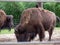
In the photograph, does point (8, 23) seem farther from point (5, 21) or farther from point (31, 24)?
point (31, 24)

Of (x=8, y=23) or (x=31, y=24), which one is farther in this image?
(x=8, y=23)

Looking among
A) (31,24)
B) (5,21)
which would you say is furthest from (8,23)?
(31,24)

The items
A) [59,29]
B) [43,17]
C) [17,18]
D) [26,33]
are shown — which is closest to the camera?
[26,33]

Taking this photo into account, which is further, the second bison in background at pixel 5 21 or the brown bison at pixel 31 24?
the second bison in background at pixel 5 21

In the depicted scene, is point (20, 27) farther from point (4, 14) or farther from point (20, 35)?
point (4, 14)

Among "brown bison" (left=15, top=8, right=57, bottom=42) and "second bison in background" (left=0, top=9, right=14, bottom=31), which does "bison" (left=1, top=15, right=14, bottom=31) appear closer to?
"second bison in background" (left=0, top=9, right=14, bottom=31)

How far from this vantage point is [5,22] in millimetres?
5199

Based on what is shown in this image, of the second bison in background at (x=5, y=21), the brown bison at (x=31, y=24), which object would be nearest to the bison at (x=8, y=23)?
the second bison in background at (x=5, y=21)

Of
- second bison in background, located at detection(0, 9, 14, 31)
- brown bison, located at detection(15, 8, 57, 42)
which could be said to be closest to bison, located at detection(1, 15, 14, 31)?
second bison in background, located at detection(0, 9, 14, 31)

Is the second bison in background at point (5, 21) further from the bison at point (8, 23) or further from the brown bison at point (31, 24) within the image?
the brown bison at point (31, 24)

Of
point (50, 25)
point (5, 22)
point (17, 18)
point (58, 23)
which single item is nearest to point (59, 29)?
point (58, 23)

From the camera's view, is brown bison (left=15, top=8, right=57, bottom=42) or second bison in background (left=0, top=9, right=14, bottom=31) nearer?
brown bison (left=15, top=8, right=57, bottom=42)

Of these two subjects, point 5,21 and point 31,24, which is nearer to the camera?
point 31,24

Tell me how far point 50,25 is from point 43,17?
359 mm
